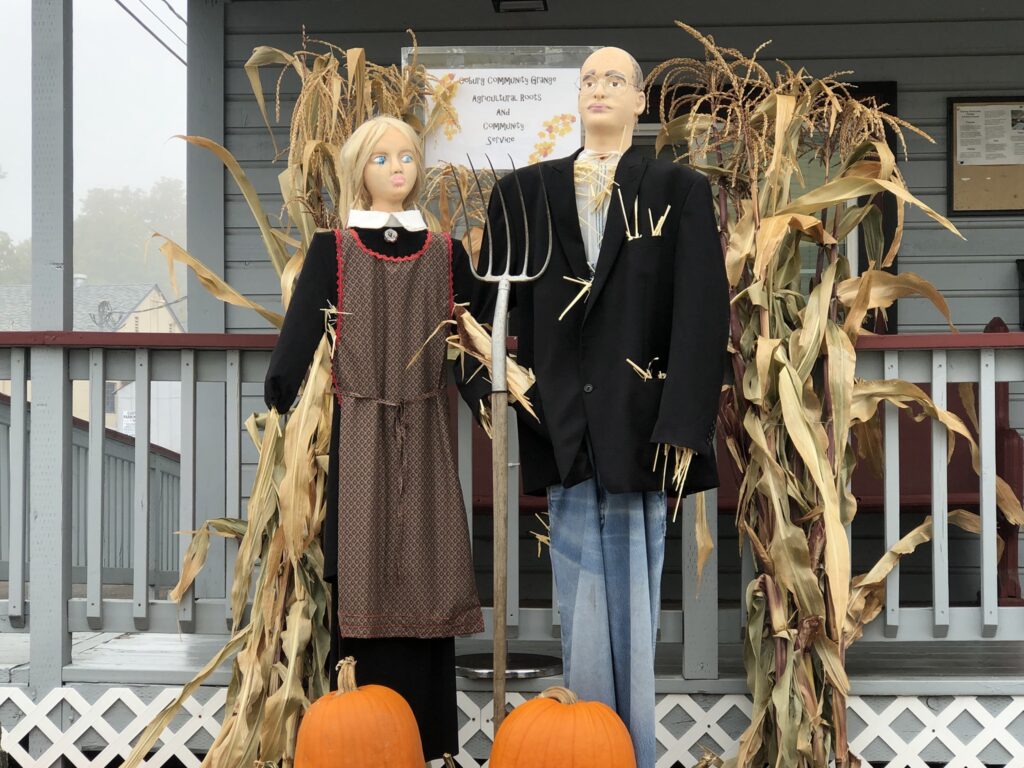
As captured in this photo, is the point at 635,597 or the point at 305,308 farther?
the point at 305,308

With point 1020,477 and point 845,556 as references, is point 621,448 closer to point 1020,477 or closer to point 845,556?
point 845,556

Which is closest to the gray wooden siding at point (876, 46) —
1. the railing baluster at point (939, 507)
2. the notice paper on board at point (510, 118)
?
the notice paper on board at point (510, 118)

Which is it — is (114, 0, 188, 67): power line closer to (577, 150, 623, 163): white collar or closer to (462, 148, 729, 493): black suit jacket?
(577, 150, 623, 163): white collar

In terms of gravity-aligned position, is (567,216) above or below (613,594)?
above

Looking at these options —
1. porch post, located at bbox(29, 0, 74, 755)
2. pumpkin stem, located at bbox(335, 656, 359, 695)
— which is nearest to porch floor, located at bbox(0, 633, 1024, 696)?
porch post, located at bbox(29, 0, 74, 755)

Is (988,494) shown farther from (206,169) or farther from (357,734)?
(206,169)

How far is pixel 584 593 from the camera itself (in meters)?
2.61

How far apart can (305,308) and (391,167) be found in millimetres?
388

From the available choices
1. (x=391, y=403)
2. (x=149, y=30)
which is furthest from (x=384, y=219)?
(x=149, y=30)

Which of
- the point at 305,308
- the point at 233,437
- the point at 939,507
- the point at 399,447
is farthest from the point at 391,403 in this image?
the point at 939,507

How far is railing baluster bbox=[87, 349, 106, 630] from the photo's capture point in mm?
3414

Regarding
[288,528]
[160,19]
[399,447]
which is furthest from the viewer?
[160,19]

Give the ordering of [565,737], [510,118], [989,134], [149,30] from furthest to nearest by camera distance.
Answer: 1. [149,30]
2. [989,134]
3. [510,118]
4. [565,737]

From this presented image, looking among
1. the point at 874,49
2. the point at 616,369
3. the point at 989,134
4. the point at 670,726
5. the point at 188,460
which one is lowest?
the point at 670,726
